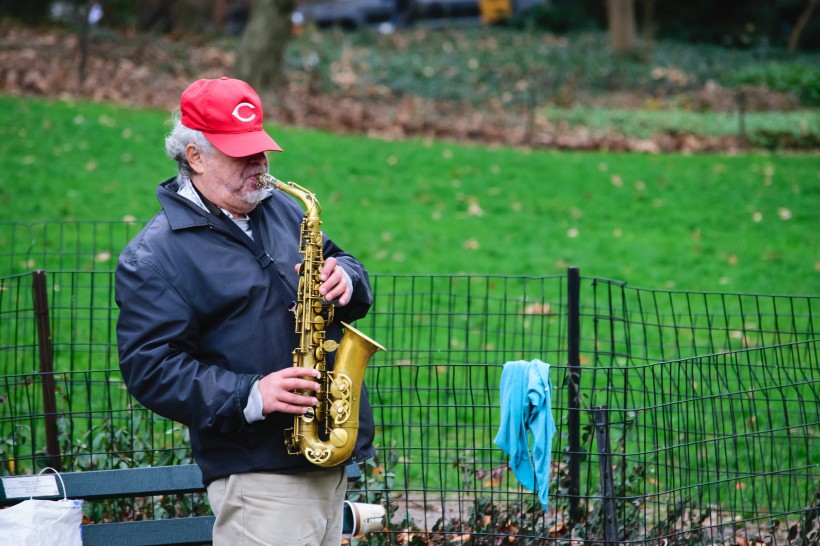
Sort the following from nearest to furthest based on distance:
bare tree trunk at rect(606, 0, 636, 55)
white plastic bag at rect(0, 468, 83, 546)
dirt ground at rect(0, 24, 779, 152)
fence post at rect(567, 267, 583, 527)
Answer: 1. white plastic bag at rect(0, 468, 83, 546)
2. fence post at rect(567, 267, 583, 527)
3. dirt ground at rect(0, 24, 779, 152)
4. bare tree trunk at rect(606, 0, 636, 55)

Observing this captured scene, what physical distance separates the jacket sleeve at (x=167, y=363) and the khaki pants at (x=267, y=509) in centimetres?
22

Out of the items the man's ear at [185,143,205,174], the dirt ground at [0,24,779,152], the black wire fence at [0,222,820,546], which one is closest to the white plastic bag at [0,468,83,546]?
the black wire fence at [0,222,820,546]

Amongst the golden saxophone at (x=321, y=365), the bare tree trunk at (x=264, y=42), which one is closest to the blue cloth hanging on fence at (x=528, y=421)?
the golden saxophone at (x=321, y=365)

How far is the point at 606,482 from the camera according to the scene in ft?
12.5

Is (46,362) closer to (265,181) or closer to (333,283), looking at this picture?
(265,181)

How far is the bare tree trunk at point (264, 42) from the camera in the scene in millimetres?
15734

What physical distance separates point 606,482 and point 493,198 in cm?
829

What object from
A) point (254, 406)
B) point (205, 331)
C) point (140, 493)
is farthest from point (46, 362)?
point (254, 406)

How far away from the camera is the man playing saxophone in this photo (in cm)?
297

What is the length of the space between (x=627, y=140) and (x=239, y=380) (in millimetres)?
12870

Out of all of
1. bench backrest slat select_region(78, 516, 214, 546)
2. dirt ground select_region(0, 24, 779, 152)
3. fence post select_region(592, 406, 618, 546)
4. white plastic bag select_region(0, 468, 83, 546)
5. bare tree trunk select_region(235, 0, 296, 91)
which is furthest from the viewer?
bare tree trunk select_region(235, 0, 296, 91)

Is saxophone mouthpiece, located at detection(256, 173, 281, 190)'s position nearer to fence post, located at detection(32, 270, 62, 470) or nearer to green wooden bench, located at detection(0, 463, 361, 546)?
green wooden bench, located at detection(0, 463, 361, 546)

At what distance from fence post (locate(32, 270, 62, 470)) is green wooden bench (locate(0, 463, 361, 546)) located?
59 centimetres

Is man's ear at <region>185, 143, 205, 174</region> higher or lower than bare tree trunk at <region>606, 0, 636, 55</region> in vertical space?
lower
